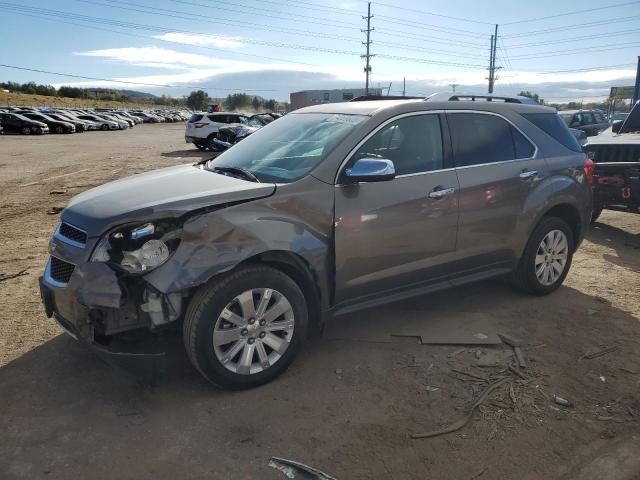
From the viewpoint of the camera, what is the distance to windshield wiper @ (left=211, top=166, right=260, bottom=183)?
11.7ft

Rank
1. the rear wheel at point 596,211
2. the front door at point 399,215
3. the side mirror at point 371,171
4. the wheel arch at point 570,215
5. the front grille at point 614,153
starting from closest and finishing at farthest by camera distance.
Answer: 1. the side mirror at point 371,171
2. the front door at point 399,215
3. the wheel arch at point 570,215
4. the front grille at point 614,153
5. the rear wheel at point 596,211

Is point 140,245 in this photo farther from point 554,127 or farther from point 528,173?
point 554,127

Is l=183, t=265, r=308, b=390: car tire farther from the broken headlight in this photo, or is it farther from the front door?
the front door

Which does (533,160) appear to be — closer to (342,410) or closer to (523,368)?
(523,368)

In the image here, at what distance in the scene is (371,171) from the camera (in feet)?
11.2

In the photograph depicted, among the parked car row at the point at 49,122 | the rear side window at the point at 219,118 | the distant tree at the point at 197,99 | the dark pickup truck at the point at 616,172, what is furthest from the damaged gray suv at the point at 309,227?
the distant tree at the point at 197,99

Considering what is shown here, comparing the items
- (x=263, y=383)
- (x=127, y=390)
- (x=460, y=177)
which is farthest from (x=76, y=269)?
(x=460, y=177)

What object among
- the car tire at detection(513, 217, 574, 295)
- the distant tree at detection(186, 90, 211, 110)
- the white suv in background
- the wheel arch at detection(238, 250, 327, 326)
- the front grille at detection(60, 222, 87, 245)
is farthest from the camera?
the distant tree at detection(186, 90, 211, 110)

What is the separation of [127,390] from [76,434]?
48 centimetres

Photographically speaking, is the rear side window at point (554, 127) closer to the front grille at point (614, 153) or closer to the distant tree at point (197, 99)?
the front grille at point (614, 153)

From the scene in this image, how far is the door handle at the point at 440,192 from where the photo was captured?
153 inches

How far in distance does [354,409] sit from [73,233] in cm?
207

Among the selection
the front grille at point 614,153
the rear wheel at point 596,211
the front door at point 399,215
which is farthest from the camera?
the rear wheel at point 596,211

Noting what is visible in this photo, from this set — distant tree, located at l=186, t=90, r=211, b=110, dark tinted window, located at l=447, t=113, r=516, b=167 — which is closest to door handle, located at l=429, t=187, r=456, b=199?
dark tinted window, located at l=447, t=113, r=516, b=167
